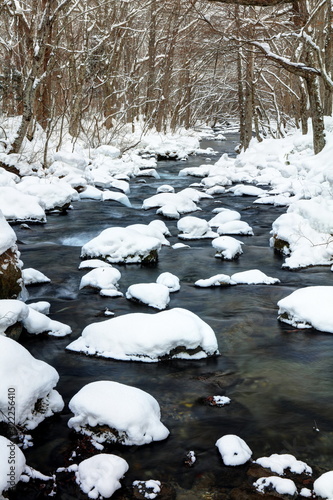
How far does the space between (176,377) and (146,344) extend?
1.15ft

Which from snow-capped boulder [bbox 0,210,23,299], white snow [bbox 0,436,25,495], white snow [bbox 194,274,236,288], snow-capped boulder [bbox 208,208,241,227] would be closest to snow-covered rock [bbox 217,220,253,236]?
snow-capped boulder [bbox 208,208,241,227]

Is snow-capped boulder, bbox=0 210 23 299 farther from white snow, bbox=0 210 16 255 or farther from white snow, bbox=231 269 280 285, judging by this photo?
white snow, bbox=231 269 280 285

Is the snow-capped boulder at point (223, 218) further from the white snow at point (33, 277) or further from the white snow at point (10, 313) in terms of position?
the white snow at point (10, 313)

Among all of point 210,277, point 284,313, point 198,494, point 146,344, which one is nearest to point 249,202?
point 210,277

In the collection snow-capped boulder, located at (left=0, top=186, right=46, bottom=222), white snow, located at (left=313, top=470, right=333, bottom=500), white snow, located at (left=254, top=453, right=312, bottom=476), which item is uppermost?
snow-capped boulder, located at (left=0, top=186, right=46, bottom=222)

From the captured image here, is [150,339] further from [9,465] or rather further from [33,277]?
[33,277]

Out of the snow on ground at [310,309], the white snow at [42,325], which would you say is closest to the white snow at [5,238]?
the white snow at [42,325]

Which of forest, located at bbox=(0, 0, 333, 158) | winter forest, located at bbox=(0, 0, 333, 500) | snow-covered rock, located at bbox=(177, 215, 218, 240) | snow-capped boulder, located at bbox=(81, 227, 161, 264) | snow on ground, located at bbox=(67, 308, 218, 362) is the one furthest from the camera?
forest, located at bbox=(0, 0, 333, 158)

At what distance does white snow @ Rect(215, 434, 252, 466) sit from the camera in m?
2.66

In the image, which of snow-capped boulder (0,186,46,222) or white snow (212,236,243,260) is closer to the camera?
white snow (212,236,243,260)

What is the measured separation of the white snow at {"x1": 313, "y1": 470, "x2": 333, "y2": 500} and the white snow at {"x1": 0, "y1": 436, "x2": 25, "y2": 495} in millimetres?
1417

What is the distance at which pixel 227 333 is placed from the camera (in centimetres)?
440

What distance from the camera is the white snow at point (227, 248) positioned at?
21.3 feet

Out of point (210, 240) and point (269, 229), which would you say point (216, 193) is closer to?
point (269, 229)
